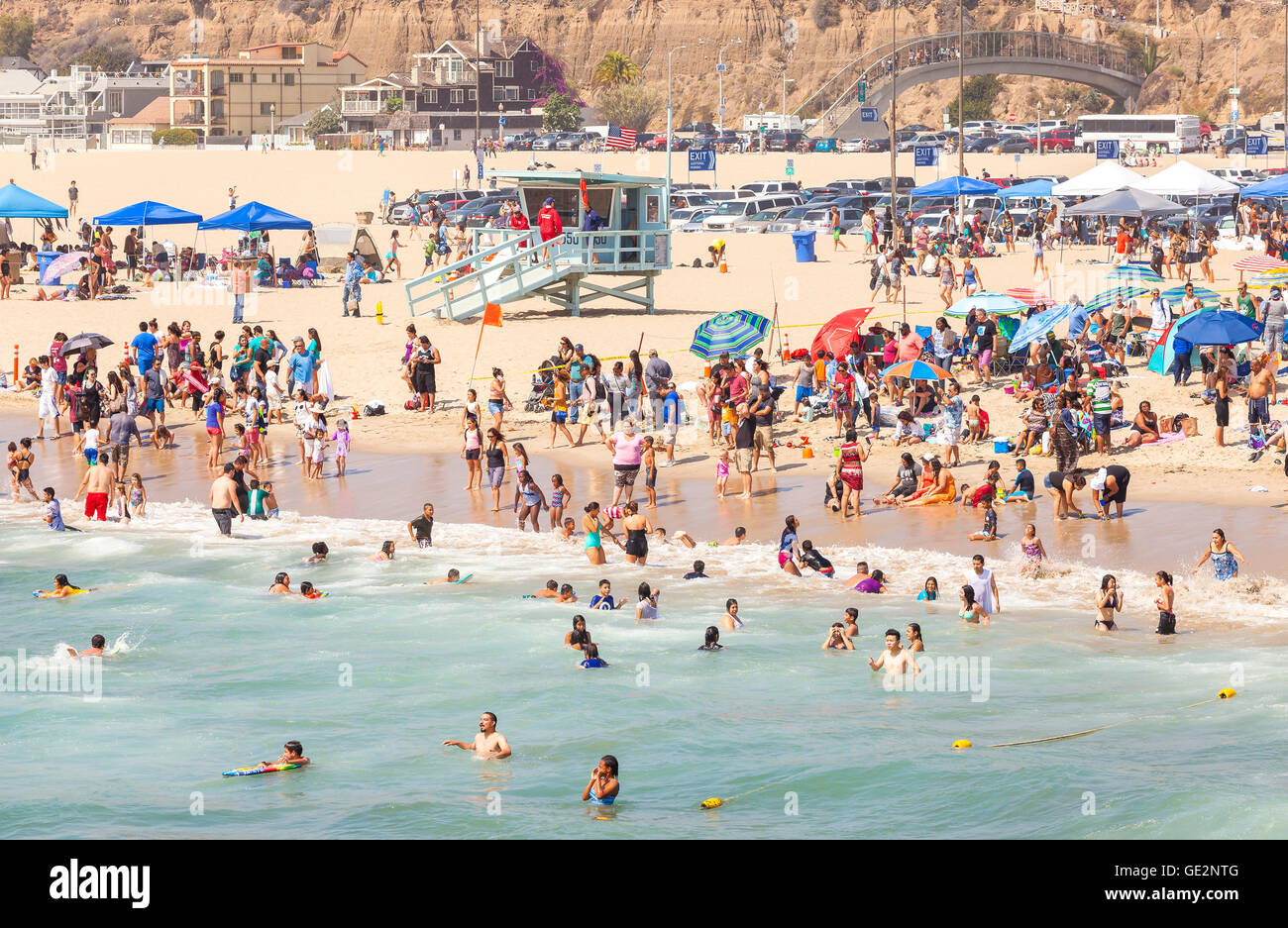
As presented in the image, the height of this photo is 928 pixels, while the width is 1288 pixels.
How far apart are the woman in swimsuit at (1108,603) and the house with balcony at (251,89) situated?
120 meters

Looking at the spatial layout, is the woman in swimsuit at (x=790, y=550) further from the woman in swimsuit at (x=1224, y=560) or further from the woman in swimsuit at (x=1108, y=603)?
the woman in swimsuit at (x=1224, y=560)

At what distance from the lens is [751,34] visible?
143m

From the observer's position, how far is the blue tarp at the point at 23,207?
3706 cm

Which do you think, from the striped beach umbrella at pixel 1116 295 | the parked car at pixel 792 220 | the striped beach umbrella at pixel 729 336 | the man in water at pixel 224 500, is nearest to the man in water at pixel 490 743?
the man in water at pixel 224 500

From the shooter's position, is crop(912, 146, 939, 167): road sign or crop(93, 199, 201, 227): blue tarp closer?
crop(93, 199, 201, 227): blue tarp

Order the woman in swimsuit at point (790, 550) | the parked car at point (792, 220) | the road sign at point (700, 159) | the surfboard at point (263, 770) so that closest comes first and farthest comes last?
the surfboard at point (263, 770) → the woman in swimsuit at point (790, 550) → the parked car at point (792, 220) → the road sign at point (700, 159)

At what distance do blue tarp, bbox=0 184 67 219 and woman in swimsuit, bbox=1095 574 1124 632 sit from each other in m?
28.5

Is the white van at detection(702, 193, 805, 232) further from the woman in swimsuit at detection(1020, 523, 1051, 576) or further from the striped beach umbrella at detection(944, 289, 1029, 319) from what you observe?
the woman in swimsuit at detection(1020, 523, 1051, 576)

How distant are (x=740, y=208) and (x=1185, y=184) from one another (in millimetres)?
19122

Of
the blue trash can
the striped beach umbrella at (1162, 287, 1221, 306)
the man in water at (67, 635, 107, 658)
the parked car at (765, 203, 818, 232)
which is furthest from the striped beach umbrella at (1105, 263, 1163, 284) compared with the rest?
the parked car at (765, 203, 818, 232)

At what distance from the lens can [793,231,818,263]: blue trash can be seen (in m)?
42.8

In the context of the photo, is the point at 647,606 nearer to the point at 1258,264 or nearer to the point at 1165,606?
the point at 1165,606

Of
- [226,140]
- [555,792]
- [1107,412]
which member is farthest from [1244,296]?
[226,140]
